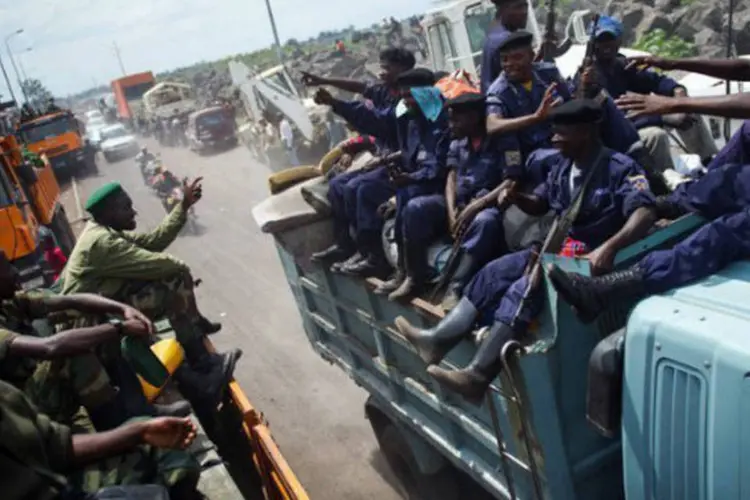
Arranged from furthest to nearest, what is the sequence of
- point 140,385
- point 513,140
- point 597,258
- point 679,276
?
point 140,385 → point 513,140 → point 597,258 → point 679,276

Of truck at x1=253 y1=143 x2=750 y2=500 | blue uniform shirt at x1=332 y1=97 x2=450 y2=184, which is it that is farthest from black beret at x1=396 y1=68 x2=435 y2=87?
truck at x1=253 y1=143 x2=750 y2=500

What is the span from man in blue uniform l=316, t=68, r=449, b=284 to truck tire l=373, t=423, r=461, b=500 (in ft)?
4.03

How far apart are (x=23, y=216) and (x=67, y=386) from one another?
6.04 m

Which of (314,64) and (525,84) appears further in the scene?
(314,64)

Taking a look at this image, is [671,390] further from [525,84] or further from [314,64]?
[314,64]

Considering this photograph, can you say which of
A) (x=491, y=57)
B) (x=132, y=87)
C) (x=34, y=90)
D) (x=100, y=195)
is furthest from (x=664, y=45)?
(x=34, y=90)

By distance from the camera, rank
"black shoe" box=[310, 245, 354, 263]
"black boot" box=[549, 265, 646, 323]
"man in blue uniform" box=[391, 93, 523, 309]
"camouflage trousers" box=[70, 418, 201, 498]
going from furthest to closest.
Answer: "black shoe" box=[310, 245, 354, 263] → "man in blue uniform" box=[391, 93, 523, 309] → "camouflage trousers" box=[70, 418, 201, 498] → "black boot" box=[549, 265, 646, 323]

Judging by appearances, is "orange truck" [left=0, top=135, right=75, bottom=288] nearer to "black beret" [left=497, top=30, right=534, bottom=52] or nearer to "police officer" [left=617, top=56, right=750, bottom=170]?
"black beret" [left=497, top=30, right=534, bottom=52]

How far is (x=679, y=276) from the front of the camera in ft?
7.97

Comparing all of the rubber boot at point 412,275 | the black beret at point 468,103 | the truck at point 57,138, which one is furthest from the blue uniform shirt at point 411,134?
the truck at point 57,138

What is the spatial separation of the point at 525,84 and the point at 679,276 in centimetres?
179

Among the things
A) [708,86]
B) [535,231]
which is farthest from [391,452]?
[708,86]

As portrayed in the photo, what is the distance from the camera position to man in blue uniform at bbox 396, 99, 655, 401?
9.21ft

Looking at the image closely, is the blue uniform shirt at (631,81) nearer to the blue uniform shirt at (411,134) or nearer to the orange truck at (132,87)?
the blue uniform shirt at (411,134)
